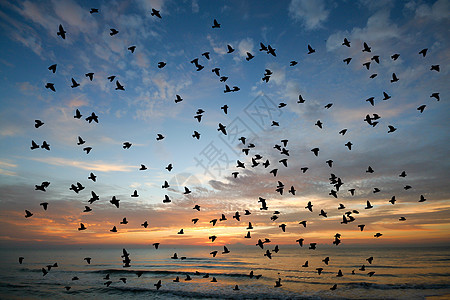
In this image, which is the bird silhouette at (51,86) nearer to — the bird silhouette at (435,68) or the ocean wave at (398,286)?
the bird silhouette at (435,68)

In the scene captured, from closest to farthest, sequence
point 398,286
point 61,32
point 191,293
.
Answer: point 61,32 < point 191,293 < point 398,286

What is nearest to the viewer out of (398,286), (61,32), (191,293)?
(61,32)

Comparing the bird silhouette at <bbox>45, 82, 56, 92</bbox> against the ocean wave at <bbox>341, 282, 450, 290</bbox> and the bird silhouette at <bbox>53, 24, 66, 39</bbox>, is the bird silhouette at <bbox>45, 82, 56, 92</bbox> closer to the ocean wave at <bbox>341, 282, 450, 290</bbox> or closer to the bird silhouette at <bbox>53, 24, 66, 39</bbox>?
the bird silhouette at <bbox>53, 24, 66, 39</bbox>

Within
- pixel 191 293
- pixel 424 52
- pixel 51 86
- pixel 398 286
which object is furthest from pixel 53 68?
pixel 398 286

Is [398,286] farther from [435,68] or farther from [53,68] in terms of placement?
[53,68]

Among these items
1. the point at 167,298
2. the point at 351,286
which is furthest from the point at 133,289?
the point at 351,286

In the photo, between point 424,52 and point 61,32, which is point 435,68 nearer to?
point 424,52

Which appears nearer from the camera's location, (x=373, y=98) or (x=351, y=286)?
(x=373, y=98)

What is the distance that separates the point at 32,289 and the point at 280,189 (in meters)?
44.8

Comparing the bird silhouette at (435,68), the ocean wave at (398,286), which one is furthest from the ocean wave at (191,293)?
the bird silhouette at (435,68)

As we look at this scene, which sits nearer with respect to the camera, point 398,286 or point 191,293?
point 191,293

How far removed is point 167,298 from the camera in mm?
35312

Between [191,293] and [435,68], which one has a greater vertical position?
[435,68]

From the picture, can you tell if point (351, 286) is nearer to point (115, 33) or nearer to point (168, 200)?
point (168, 200)
